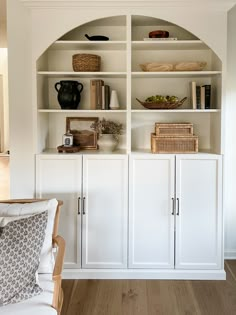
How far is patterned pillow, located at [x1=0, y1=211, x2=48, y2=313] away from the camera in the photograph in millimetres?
2057

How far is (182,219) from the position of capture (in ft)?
11.0

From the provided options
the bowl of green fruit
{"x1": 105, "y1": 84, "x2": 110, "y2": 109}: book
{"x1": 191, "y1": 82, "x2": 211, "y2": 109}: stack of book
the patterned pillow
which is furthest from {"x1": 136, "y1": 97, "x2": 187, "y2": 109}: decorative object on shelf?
the patterned pillow

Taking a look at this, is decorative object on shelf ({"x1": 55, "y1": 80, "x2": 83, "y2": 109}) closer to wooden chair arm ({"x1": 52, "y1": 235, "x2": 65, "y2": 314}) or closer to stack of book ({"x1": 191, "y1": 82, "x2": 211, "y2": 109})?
stack of book ({"x1": 191, "y1": 82, "x2": 211, "y2": 109})

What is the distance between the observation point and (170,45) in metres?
3.43

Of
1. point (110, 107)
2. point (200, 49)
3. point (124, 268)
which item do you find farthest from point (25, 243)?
point (200, 49)

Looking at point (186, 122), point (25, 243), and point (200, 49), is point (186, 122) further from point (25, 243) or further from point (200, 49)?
point (25, 243)

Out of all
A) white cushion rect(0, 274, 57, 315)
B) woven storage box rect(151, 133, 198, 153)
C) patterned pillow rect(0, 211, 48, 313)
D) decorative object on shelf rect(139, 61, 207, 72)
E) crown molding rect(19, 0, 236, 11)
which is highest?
crown molding rect(19, 0, 236, 11)

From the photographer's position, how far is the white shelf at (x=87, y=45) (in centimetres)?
329

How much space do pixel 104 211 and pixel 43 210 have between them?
3.06ft

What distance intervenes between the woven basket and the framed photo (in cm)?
51

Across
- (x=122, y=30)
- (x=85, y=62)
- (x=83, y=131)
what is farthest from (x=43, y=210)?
(x=122, y=30)

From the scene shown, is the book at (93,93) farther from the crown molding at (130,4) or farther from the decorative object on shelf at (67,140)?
the crown molding at (130,4)

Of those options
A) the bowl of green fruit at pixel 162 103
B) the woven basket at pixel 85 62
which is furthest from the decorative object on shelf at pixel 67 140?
the bowl of green fruit at pixel 162 103

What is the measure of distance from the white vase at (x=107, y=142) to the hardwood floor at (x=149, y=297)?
3.70 feet
